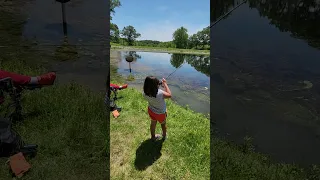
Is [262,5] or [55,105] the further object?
[262,5]

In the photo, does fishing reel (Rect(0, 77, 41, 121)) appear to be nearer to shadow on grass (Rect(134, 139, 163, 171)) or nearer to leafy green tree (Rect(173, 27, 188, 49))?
shadow on grass (Rect(134, 139, 163, 171))

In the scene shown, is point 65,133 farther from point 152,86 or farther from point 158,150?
point 152,86

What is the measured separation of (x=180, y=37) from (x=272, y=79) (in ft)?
301

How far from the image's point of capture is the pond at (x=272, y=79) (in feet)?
28.4

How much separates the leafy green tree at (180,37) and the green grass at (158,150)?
326 feet

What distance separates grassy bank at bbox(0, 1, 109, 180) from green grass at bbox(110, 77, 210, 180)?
30 centimetres

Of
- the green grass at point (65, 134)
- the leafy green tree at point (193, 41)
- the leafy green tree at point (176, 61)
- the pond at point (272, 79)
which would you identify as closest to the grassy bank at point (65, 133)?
the green grass at point (65, 134)

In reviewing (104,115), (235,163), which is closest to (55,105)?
(104,115)

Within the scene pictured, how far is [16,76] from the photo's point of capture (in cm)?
502

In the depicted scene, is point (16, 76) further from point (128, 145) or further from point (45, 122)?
point (128, 145)

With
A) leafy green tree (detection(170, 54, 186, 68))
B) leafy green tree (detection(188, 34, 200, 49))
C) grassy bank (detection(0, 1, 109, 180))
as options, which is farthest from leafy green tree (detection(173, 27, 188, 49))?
grassy bank (detection(0, 1, 109, 180))

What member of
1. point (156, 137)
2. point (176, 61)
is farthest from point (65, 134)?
point (176, 61)

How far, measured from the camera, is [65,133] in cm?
528

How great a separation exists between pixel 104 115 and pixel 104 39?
1211 cm
